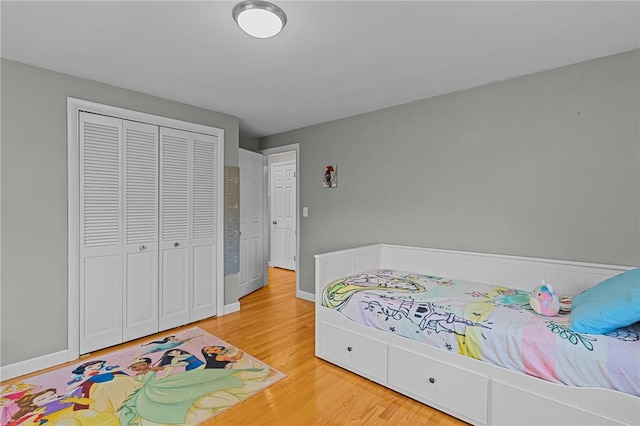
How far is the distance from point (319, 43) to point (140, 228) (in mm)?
2345

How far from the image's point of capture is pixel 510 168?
2.71 m

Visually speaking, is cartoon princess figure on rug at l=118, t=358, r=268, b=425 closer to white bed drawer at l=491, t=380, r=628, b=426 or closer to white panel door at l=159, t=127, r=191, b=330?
white panel door at l=159, t=127, r=191, b=330

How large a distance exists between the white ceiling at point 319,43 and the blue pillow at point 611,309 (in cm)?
151

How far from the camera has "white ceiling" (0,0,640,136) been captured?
5.78 ft

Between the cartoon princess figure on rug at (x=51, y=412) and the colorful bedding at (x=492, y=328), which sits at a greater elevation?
the colorful bedding at (x=492, y=328)

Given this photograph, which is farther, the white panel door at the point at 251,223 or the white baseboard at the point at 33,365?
the white panel door at the point at 251,223

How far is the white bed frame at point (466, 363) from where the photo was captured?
1.61 m

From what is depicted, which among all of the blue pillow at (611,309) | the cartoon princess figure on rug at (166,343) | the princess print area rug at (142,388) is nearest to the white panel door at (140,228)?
the cartoon princess figure on rug at (166,343)

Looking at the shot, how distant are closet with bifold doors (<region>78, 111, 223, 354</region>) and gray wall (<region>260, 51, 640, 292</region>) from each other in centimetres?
168

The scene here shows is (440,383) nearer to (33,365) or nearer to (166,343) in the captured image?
(166,343)

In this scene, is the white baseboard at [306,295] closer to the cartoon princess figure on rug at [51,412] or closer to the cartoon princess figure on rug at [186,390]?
the cartoon princess figure on rug at [186,390]

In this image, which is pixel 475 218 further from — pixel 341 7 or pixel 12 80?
pixel 12 80

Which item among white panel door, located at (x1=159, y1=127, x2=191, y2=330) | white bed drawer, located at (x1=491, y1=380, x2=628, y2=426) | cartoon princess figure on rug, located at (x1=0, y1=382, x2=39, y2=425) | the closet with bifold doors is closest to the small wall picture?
the closet with bifold doors

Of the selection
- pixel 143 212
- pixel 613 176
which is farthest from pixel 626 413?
pixel 143 212
